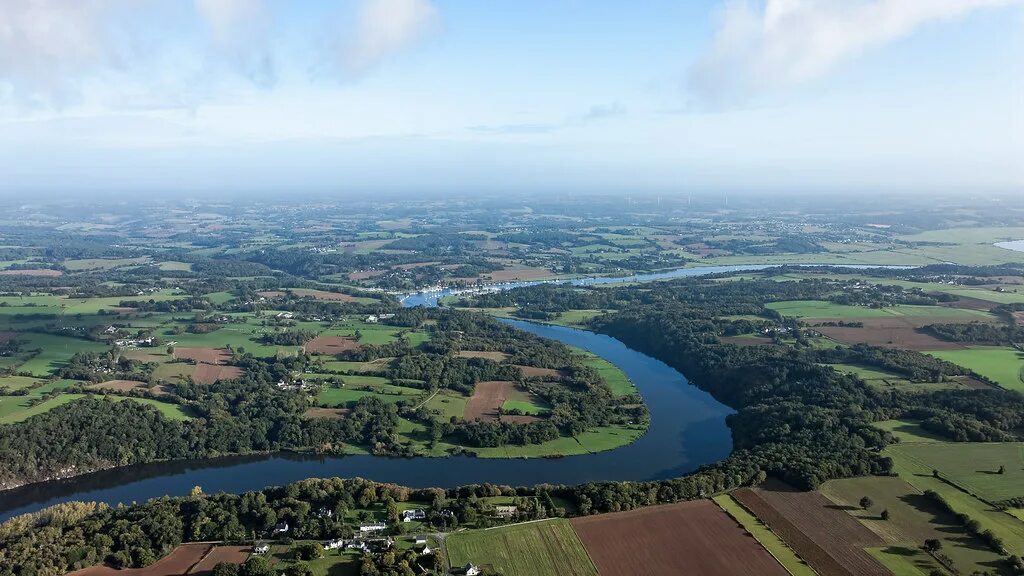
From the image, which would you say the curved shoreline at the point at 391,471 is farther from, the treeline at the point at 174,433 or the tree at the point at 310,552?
the tree at the point at 310,552

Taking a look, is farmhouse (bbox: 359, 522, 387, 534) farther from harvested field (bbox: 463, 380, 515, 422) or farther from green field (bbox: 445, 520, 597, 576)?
harvested field (bbox: 463, 380, 515, 422)

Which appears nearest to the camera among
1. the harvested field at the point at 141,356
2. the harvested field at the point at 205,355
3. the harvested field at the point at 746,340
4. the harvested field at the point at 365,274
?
the harvested field at the point at 141,356

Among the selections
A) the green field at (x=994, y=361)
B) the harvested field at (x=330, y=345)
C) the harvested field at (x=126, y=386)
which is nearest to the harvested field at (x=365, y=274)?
the harvested field at (x=330, y=345)

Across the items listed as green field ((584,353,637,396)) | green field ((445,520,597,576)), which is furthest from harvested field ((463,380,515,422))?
green field ((445,520,597,576))

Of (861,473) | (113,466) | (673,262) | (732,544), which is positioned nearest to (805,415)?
(861,473)

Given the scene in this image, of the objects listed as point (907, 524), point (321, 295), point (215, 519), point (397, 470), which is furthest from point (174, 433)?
point (321, 295)

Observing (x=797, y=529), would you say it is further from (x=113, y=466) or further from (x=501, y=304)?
(x=501, y=304)
